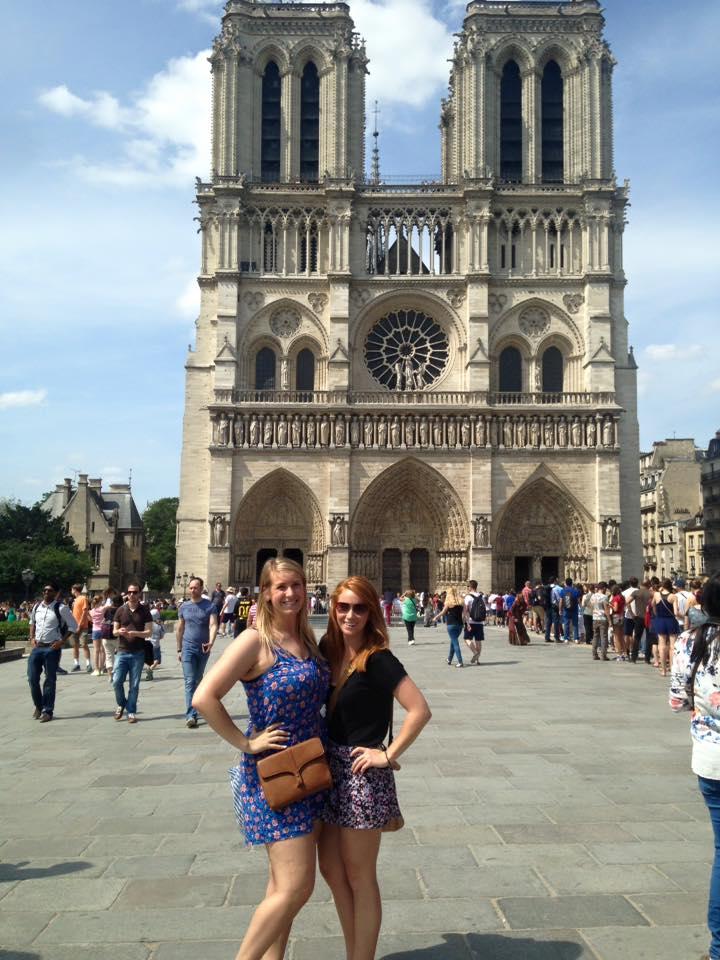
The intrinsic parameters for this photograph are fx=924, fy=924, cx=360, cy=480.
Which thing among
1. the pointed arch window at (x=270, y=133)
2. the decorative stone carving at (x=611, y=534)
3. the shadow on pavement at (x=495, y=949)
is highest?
the pointed arch window at (x=270, y=133)

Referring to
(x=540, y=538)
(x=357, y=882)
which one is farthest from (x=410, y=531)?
(x=357, y=882)

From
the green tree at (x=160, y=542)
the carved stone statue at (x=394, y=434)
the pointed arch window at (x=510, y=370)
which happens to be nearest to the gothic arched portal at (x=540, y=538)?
the pointed arch window at (x=510, y=370)

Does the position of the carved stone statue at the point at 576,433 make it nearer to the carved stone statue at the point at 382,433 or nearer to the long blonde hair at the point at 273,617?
the carved stone statue at the point at 382,433

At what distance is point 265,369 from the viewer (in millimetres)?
38188

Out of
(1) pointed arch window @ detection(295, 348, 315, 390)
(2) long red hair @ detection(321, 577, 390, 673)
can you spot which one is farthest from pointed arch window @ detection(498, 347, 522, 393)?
(2) long red hair @ detection(321, 577, 390, 673)

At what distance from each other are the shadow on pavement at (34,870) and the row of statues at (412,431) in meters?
31.0

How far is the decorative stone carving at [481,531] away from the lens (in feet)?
117

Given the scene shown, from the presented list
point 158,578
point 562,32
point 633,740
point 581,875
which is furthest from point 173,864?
point 158,578

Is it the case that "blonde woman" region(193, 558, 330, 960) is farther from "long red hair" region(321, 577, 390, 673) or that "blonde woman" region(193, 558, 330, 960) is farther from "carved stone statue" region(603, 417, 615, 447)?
"carved stone statue" region(603, 417, 615, 447)

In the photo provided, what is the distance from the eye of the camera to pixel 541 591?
25.8 metres

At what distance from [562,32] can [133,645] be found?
3634 centimetres

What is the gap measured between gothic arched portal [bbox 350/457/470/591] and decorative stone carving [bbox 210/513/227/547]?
195 inches

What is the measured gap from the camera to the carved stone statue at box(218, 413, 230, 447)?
36.3 m

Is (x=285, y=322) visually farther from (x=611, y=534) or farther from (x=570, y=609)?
(x=570, y=609)
